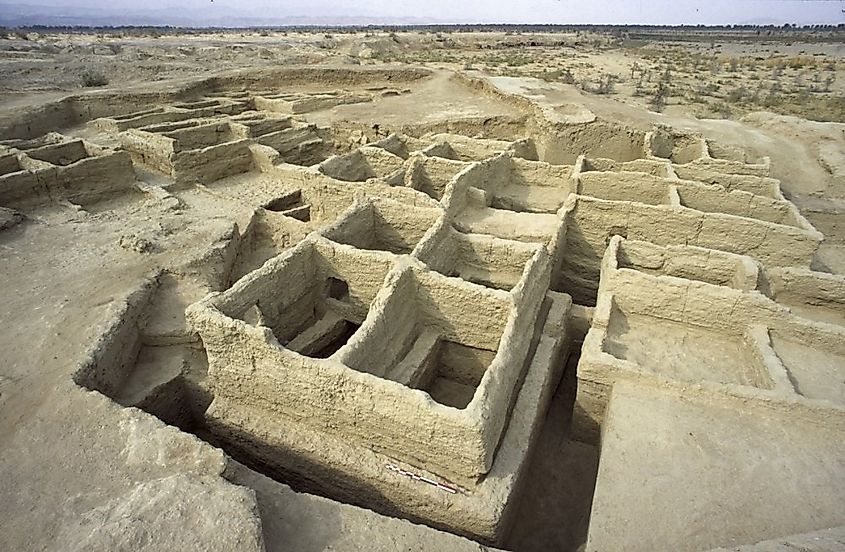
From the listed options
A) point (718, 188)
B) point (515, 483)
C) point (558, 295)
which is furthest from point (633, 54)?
point (515, 483)

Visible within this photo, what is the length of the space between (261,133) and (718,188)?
1230 centimetres

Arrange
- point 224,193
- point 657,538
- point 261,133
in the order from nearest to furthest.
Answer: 1. point 657,538
2. point 224,193
3. point 261,133

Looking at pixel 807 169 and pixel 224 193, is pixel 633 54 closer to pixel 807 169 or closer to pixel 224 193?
pixel 807 169

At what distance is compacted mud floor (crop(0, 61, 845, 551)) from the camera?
514 centimetres

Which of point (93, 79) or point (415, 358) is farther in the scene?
point (93, 79)

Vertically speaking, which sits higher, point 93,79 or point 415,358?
point 93,79

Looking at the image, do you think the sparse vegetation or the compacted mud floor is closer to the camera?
the compacted mud floor

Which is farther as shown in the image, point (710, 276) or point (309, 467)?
point (710, 276)

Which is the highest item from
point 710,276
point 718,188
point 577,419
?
point 718,188

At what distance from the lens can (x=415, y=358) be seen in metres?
7.20

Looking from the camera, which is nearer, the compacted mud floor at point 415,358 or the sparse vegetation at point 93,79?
the compacted mud floor at point 415,358

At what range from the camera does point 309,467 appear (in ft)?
20.2

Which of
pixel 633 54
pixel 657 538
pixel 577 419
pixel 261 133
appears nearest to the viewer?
pixel 657 538

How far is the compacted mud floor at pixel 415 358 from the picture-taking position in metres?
5.14
